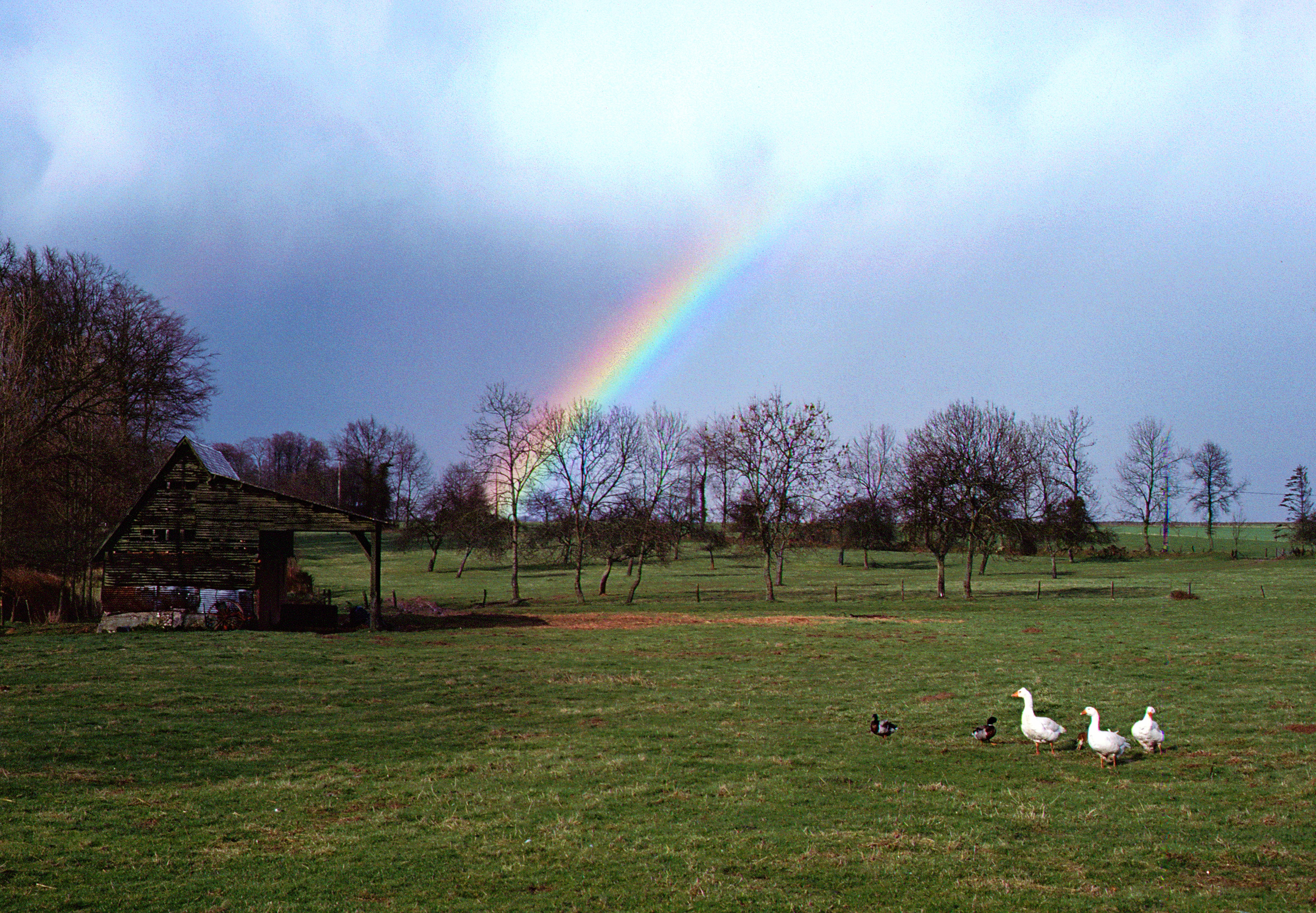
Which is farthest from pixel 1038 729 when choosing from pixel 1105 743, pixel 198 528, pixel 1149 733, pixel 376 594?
pixel 198 528

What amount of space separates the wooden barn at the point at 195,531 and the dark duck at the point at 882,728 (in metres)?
26.7

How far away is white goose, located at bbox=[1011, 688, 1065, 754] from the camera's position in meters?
16.5

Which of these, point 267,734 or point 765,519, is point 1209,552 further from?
point 267,734

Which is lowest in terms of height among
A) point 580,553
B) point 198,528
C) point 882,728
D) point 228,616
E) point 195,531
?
point 228,616

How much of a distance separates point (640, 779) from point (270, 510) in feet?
99.8

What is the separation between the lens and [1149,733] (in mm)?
16188

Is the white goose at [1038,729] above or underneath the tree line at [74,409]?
underneath

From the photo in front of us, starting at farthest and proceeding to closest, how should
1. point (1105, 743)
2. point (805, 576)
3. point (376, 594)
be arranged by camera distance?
point (805, 576) < point (376, 594) < point (1105, 743)

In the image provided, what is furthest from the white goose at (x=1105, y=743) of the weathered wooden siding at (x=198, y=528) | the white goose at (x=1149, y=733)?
the weathered wooden siding at (x=198, y=528)

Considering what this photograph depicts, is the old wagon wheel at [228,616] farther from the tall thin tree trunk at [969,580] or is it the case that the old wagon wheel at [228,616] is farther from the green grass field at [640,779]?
the tall thin tree trunk at [969,580]

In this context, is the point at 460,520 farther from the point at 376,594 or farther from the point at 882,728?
the point at 882,728

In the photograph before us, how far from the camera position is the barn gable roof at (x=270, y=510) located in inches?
1555

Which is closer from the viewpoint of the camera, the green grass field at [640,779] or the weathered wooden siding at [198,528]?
the green grass field at [640,779]

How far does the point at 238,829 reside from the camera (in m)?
12.1
